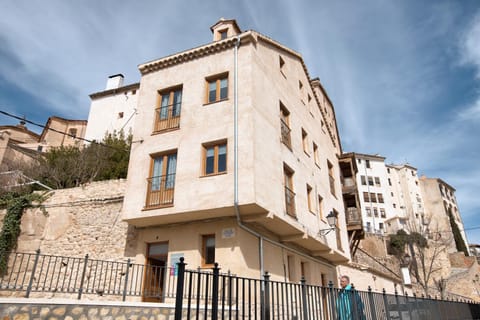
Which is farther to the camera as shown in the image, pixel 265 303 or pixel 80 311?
pixel 80 311

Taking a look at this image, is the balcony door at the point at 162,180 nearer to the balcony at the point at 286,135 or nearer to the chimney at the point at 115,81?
the balcony at the point at 286,135

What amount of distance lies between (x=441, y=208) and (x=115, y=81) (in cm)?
6393

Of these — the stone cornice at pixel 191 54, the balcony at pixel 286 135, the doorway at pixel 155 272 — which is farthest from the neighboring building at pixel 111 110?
the doorway at pixel 155 272

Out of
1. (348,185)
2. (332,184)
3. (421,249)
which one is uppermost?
(348,185)

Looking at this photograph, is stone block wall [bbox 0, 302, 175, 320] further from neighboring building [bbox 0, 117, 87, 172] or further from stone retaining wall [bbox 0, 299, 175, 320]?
neighboring building [bbox 0, 117, 87, 172]

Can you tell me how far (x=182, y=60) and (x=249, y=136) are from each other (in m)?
5.50

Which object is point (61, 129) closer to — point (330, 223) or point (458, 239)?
point (330, 223)

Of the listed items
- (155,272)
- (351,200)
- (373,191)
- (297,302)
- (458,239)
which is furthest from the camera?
(373,191)

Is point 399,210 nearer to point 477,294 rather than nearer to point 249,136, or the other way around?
point 477,294

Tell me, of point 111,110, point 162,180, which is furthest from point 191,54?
point 111,110

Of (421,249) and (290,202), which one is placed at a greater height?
(421,249)

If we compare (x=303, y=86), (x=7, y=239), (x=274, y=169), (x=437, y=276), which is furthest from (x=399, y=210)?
(x=7, y=239)

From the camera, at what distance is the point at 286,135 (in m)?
14.8

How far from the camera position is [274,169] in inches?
496
